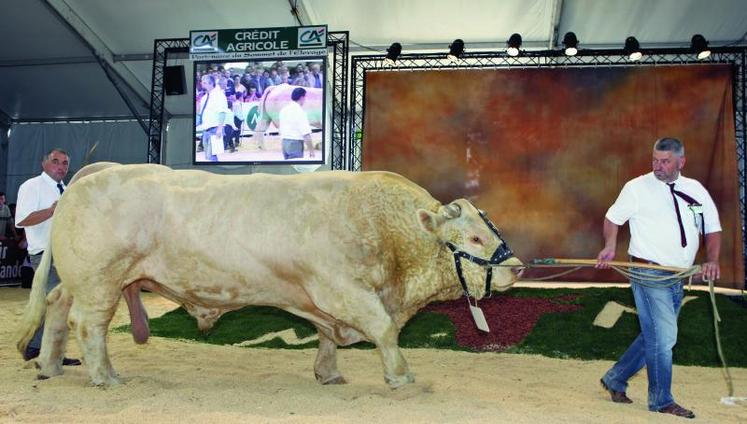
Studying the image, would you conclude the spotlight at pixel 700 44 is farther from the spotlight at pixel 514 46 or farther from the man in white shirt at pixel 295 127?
the man in white shirt at pixel 295 127

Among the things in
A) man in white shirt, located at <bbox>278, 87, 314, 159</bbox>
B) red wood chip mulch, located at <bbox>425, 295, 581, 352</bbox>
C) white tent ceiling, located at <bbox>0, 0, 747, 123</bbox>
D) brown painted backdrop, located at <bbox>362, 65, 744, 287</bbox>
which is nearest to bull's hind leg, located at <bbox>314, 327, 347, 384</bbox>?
red wood chip mulch, located at <bbox>425, 295, 581, 352</bbox>

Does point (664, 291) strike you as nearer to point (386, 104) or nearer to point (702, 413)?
point (702, 413)

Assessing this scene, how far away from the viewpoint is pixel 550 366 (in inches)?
230

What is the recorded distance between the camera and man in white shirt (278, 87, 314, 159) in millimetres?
10289

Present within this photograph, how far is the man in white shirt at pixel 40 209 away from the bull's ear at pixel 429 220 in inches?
126

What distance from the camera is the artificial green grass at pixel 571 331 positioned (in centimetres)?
642

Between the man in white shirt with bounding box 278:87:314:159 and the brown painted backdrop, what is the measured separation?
999 mm

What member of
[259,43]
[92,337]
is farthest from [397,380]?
[259,43]

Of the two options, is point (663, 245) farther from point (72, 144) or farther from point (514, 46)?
point (72, 144)

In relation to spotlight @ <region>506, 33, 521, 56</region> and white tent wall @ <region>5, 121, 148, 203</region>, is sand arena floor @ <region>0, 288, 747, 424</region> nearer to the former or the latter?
spotlight @ <region>506, 33, 521, 56</region>

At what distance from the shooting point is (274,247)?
13.8ft

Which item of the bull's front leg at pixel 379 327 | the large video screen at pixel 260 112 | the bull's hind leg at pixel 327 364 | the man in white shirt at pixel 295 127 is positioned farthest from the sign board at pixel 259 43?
the bull's front leg at pixel 379 327

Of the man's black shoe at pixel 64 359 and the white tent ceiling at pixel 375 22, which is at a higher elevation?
the white tent ceiling at pixel 375 22

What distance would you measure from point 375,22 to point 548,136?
4796 millimetres
